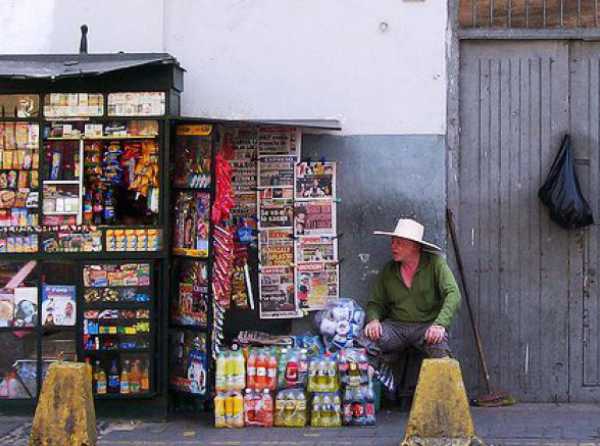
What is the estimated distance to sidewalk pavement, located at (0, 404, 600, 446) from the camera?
7.46 metres

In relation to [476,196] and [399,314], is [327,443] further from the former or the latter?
[476,196]

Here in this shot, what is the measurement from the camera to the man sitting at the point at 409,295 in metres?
8.11

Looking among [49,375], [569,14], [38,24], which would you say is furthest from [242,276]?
[569,14]

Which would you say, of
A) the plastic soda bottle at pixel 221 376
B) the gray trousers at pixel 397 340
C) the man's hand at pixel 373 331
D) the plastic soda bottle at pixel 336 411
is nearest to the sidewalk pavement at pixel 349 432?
the plastic soda bottle at pixel 336 411

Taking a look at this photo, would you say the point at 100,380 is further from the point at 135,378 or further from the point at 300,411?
the point at 300,411

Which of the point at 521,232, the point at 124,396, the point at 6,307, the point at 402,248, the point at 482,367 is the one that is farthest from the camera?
the point at 521,232

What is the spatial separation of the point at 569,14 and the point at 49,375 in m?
5.08

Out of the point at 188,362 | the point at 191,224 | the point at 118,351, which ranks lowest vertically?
the point at 188,362

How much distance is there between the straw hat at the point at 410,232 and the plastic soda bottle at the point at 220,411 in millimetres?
1809

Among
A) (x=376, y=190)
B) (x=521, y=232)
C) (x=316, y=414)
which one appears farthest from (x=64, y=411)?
(x=521, y=232)

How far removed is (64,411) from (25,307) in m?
1.36

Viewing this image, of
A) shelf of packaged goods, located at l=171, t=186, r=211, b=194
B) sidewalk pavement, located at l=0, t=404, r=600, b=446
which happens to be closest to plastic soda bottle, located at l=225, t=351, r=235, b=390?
sidewalk pavement, located at l=0, t=404, r=600, b=446

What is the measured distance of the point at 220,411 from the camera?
313 inches

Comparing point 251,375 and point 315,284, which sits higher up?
point 315,284
